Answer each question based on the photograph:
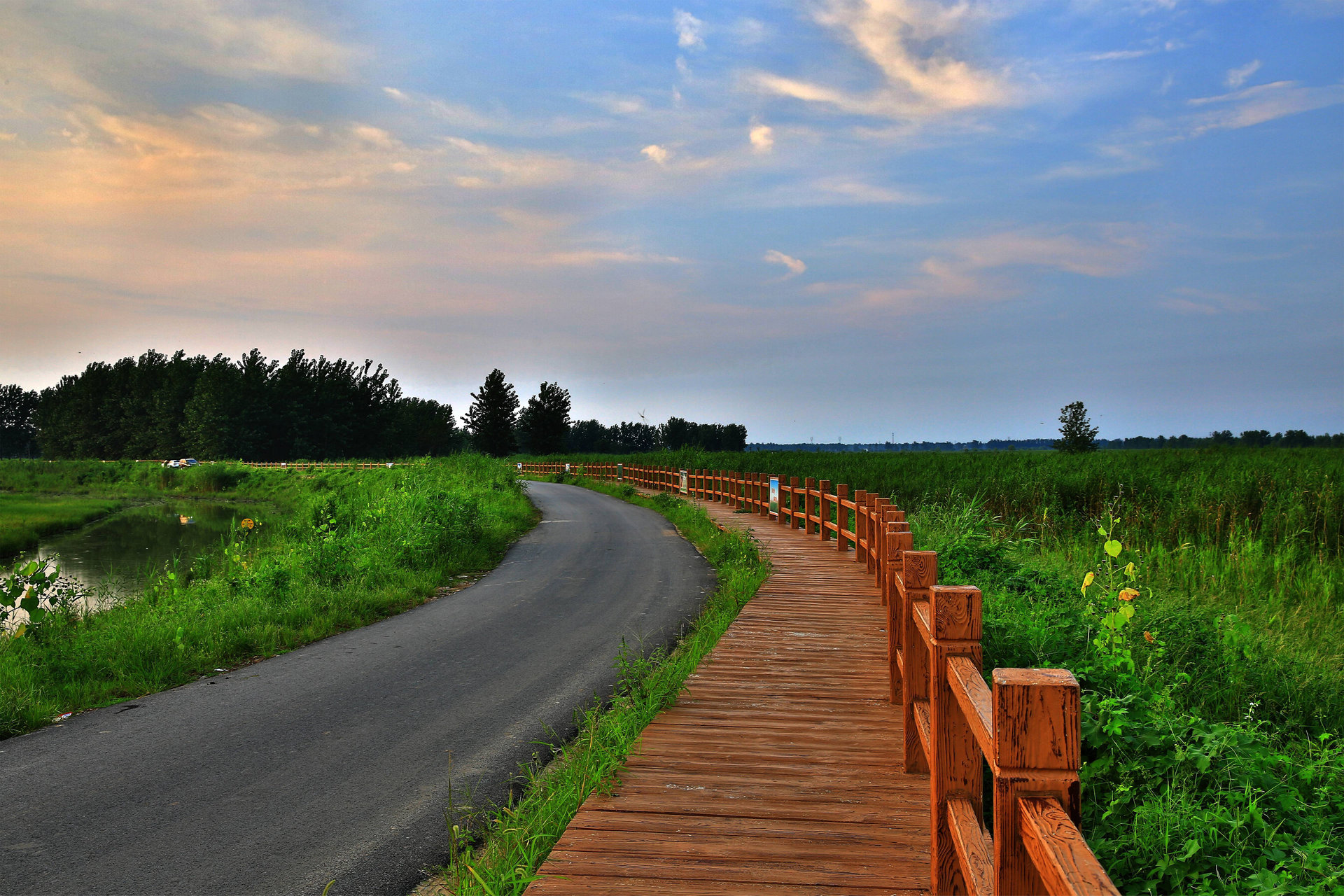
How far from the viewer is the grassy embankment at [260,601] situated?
8281mm

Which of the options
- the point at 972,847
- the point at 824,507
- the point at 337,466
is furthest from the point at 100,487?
the point at 972,847

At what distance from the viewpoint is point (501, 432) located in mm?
105625

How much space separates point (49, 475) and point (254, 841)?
95.6 meters

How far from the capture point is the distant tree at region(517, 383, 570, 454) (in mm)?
107250

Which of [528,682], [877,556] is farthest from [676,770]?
[877,556]

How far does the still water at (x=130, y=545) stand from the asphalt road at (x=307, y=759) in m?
6.56

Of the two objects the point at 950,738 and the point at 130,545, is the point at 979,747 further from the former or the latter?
the point at 130,545

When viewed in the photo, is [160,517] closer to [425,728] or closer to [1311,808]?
[425,728]

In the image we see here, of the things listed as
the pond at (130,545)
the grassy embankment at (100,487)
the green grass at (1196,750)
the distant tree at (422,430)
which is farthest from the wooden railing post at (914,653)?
the distant tree at (422,430)

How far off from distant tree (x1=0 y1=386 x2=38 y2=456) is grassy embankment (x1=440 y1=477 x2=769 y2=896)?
19214 centimetres

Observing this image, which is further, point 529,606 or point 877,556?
point 529,606

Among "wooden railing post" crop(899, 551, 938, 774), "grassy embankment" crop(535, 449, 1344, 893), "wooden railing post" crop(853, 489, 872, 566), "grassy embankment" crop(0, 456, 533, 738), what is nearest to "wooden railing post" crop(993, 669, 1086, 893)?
"grassy embankment" crop(535, 449, 1344, 893)

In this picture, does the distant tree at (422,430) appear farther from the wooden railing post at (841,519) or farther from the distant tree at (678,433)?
the wooden railing post at (841,519)

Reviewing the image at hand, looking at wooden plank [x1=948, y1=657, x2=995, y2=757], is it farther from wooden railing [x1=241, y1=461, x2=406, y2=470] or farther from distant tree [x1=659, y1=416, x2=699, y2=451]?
distant tree [x1=659, y1=416, x2=699, y2=451]
